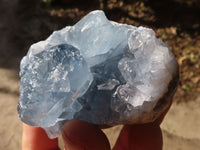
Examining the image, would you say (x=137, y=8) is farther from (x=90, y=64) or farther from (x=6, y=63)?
(x=90, y=64)

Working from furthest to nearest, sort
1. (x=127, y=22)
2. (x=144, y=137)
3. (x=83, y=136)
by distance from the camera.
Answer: (x=127, y=22)
(x=144, y=137)
(x=83, y=136)

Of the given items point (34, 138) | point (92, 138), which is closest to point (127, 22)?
point (34, 138)

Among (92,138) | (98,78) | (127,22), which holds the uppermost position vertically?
(98,78)

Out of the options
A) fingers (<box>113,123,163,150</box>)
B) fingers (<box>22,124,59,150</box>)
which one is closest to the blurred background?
fingers (<box>22,124,59,150</box>)

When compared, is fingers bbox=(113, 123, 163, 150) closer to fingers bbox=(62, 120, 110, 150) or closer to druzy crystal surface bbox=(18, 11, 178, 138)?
druzy crystal surface bbox=(18, 11, 178, 138)

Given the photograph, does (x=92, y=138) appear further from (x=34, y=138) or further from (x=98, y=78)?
(x=34, y=138)

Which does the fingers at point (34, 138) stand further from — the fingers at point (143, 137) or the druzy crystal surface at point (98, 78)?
the fingers at point (143, 137)

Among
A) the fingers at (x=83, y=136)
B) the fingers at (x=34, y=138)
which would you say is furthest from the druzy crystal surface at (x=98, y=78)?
the fingers at (x=34, y=138)

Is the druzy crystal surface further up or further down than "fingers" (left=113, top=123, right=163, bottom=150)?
further up
